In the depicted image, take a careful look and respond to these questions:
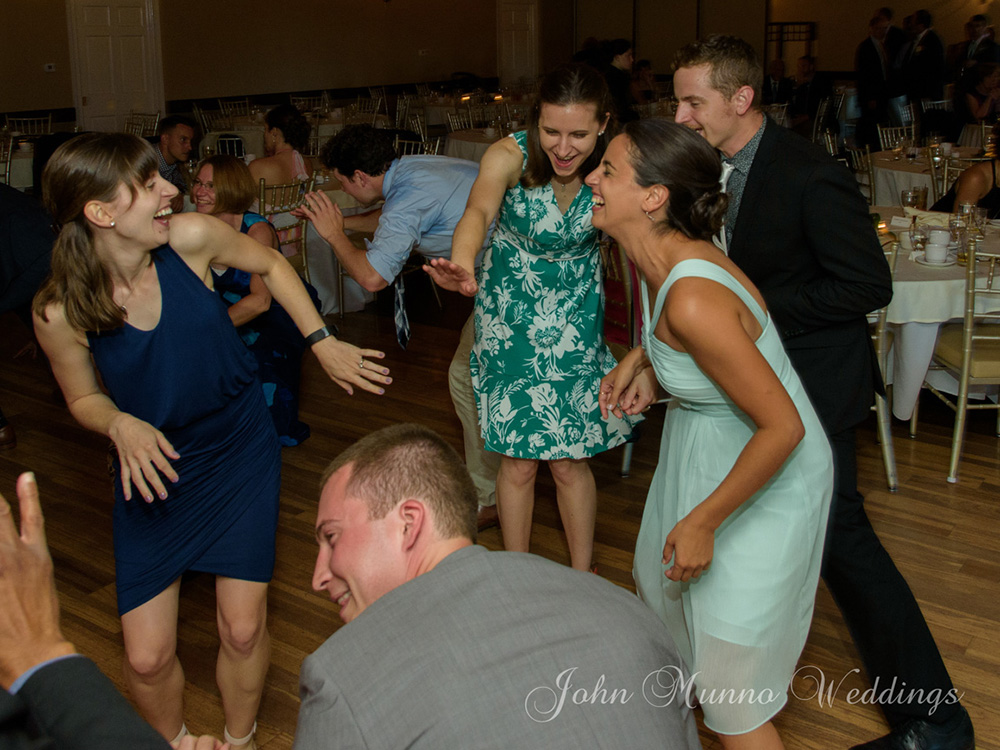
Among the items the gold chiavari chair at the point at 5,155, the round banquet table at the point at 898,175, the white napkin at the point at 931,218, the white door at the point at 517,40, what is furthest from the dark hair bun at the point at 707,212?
the white door at the point at 517,40

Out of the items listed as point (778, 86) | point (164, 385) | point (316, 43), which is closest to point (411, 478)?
point (164, 385)

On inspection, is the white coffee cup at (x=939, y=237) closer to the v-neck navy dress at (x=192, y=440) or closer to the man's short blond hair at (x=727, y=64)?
the man's short blond hair at (x=727, y=64)

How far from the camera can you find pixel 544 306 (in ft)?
9.13

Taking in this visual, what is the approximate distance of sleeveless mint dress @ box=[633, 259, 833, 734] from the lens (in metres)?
1.87

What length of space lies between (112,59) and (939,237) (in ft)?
34.1

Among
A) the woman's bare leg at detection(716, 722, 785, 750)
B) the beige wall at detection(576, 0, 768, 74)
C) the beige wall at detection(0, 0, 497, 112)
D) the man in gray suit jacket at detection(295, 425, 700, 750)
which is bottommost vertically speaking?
the woman's bare leg at detection(716, 722, 785, 750)

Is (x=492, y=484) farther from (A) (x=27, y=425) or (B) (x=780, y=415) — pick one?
(A) (x=27, y=425)

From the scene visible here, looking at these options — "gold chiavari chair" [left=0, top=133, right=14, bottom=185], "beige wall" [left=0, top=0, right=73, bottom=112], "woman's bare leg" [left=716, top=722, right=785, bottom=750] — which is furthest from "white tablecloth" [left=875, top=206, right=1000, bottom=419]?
"beige wall" [left=0, top=0, right=73, bottom=112]

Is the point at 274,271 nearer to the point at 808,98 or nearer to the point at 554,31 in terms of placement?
the point at 808,98

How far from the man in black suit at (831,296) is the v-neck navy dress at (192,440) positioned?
1158 mm

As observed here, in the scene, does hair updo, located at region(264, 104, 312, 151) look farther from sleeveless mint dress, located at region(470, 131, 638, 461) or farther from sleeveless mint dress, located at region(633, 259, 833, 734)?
sleeveless mint dress, located at region(633, 259, 833, 734)

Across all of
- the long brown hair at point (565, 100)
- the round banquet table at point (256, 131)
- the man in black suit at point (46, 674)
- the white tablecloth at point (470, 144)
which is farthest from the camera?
the round banquet table at point (256, 131)

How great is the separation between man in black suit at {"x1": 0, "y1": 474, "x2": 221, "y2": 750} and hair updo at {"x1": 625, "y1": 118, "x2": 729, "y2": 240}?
1.21 meters

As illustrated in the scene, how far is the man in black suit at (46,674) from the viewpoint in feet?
3.21
